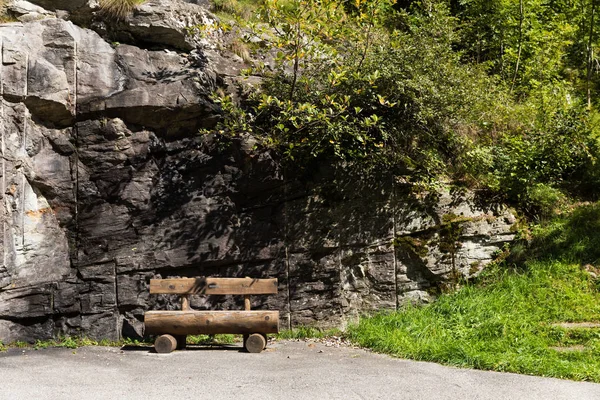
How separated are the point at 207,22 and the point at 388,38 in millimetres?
3050

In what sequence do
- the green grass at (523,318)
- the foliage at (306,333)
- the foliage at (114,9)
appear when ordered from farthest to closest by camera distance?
the foliage at (114,9), the foliage at (306,333), the green grass at (523,318)

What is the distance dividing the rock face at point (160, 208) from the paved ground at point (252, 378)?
1.27 metres

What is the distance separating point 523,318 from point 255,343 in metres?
3.55

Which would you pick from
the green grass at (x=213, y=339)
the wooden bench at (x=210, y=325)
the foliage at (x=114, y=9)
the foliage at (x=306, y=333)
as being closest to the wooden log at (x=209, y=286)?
the wooden bench at (x=210, y=325)

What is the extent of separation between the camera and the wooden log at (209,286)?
26.4 ft

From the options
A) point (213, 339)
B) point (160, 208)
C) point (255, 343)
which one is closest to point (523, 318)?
point (255, 343)

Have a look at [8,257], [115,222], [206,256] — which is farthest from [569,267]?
[8,257]

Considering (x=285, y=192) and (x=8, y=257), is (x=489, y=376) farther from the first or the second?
(x=8, y=257)

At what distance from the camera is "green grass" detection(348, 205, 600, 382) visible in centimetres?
684

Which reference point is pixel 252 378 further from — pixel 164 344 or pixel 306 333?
pixel 306 333

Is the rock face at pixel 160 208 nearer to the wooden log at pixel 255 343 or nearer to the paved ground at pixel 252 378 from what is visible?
the wooden log at pixel 255 343

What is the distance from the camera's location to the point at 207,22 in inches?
394

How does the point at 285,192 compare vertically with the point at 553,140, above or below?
below

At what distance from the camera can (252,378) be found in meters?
6.34
